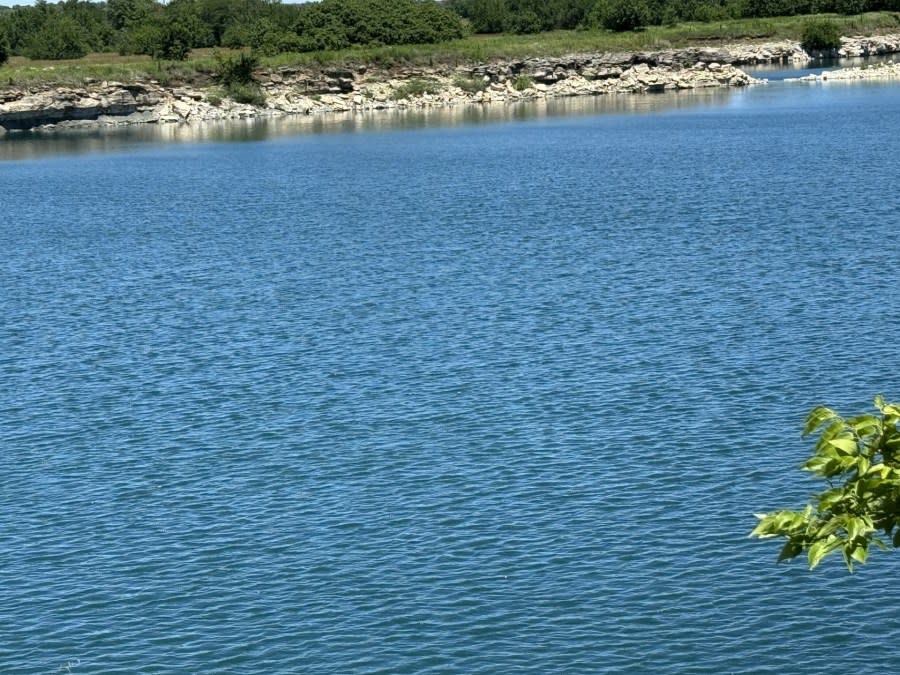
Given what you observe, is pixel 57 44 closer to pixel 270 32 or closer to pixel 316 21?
pixel 270 32

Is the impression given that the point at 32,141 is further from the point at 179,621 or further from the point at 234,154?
the point at 179,621

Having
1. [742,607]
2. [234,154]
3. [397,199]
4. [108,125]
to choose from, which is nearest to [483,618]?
[742,607]

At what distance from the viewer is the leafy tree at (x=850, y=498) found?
10.3 m

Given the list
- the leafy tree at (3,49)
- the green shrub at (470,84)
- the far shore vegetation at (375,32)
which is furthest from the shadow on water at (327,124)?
the leafy tree at (3,49)

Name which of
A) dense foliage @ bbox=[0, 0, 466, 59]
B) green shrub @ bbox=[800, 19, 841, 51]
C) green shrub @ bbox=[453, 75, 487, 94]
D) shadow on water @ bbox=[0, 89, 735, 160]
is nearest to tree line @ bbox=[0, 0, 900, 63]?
dense foliage @ bbox=[0, 0, 466, 59]

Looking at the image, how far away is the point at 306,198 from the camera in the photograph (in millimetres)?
73562

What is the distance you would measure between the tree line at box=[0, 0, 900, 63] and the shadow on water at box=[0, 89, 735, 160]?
64.0 feet

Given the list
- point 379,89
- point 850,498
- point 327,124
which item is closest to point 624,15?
point 379,89

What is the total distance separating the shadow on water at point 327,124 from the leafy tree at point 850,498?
95.3 meters

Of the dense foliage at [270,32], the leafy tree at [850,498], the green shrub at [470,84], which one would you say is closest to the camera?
the leafy tree at [850,498]

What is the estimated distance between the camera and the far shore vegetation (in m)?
139

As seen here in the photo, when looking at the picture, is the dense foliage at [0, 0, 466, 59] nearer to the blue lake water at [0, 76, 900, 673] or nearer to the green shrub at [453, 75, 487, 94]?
the green shrub at [453, 75, 487, 94]

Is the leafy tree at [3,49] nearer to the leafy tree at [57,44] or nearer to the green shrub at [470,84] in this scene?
the leafy tree at [57,44]

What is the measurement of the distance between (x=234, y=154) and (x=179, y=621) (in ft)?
250
